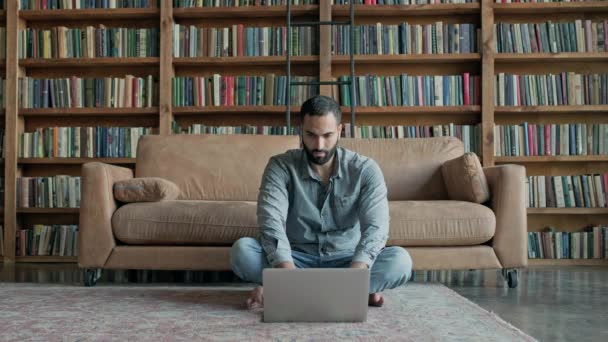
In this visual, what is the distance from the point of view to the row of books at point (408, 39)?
16.2 ft

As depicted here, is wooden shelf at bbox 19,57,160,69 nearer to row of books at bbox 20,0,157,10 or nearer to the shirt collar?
row of books at bbox 20,0,157,10

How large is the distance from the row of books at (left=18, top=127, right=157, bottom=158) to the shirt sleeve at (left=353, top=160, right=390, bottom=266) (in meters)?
2.85

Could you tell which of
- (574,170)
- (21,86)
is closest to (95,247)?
(21,86)

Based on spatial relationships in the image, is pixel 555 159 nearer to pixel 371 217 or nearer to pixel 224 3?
pixel 224 3

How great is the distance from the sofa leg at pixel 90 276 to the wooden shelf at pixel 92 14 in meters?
2.40

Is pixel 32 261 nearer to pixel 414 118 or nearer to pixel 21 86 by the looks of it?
pixel 21 86

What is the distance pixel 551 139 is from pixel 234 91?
2209 mm

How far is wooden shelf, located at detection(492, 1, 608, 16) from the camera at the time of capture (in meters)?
4.82

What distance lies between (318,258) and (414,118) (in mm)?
2845

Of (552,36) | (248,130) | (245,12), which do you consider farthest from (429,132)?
(245,12)

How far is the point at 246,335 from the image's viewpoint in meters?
1.89

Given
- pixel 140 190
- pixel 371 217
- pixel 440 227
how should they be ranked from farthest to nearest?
pixel 140 190, pixel 440 227, pixel 371 217

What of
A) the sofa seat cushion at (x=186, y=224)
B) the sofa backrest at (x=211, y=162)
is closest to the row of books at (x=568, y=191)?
the sofa backrest at (x=211, y=162)

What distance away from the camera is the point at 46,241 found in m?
4.96
